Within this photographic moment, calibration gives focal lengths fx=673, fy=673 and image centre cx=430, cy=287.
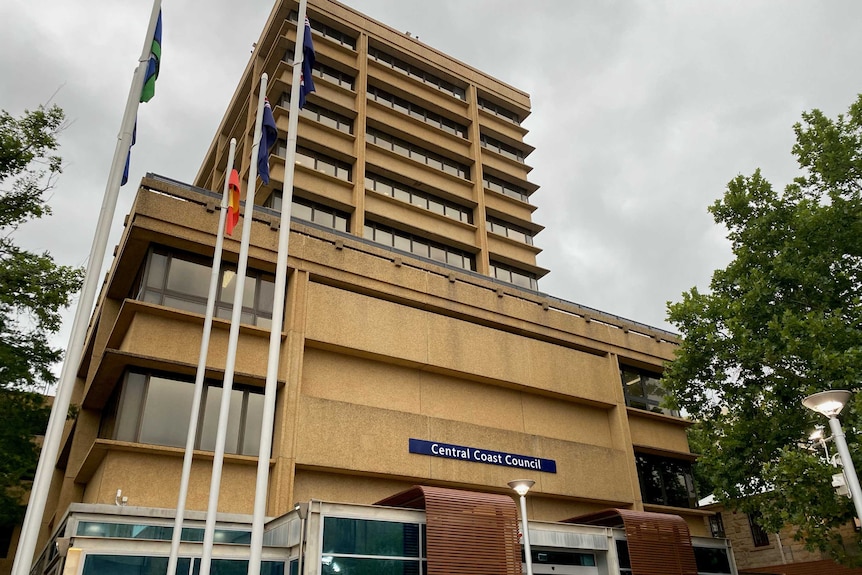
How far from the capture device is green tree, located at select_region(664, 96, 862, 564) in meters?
19.8

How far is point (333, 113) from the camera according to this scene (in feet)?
132

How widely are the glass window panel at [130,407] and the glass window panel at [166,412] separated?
0.77 ft

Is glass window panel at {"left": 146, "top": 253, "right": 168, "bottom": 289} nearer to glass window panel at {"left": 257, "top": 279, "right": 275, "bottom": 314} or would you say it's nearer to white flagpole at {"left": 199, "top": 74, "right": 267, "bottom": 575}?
glass window panel at {"left": 257, "top": 279, "right": 275, "bottom": 314}

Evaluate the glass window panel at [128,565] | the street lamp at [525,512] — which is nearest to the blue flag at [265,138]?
the glass window panel at [128,565]

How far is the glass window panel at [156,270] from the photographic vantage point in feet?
70.6

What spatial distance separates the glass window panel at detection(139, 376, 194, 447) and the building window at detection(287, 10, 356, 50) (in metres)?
28.2

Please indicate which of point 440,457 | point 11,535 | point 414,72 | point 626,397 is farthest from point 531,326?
point 11,535

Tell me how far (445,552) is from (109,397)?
1229 centimetres

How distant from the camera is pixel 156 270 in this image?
21.8 m

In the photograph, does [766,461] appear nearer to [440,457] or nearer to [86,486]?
[440,457]

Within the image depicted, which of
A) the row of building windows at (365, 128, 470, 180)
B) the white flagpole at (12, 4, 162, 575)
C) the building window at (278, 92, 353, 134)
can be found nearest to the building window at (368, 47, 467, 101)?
the row of building windows at (365, 128, 470, 180)

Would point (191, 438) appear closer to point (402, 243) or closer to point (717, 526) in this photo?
point (402, 243)

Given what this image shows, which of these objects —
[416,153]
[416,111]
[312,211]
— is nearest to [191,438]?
[312,211]

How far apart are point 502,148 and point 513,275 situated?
35.1 ft
